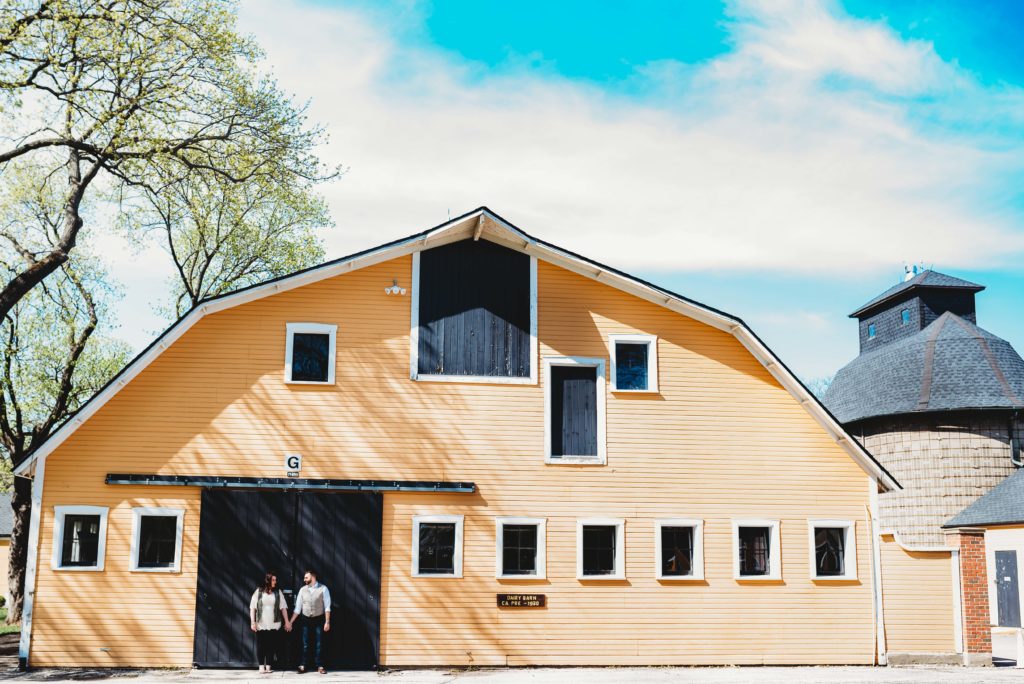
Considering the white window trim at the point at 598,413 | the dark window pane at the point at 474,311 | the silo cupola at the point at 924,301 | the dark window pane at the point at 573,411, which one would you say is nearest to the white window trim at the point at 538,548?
the white window trim at the point at 598,413

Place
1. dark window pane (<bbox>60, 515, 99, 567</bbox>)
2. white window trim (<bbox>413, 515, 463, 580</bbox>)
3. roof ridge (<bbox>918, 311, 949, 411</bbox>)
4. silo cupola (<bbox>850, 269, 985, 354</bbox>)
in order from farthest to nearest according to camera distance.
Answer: silo cupola (<bbox>850, 269, 985, 354</bbox>) → roof ridge (<bbox>918, 311, 949, 411</bbox>) → white window trim (<bbox>413, 515, 463, 580</bbox>) → dark window pane (<bbox>60, 515, 99, 567</bbox>)

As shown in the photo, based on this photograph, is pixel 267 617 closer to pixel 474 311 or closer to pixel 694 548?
pixel 474 311

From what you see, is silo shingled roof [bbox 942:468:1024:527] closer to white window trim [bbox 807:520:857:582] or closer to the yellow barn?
the yellow barn

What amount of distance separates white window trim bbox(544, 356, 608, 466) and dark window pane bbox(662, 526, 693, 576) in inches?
78.7

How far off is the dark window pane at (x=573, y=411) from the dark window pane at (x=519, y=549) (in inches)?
64.9

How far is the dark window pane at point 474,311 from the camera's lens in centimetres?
1883

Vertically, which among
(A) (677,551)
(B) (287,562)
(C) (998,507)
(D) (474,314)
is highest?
(D) (474,314)

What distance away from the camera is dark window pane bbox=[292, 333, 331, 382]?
18469 millimetres

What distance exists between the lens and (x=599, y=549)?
18.6 meters

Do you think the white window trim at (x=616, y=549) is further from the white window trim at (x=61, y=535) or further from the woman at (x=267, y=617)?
the white window trim at (x=61, y=535)

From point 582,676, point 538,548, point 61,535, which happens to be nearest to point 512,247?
point 538,548

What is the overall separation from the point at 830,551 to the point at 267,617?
37.1 ft

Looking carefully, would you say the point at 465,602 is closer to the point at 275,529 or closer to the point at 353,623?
the point at 353,623

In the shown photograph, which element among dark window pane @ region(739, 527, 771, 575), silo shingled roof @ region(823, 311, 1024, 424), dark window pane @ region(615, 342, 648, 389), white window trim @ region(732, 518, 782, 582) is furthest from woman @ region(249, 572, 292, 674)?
silo shingled roof @ region(823, 311, 1024, 424)
